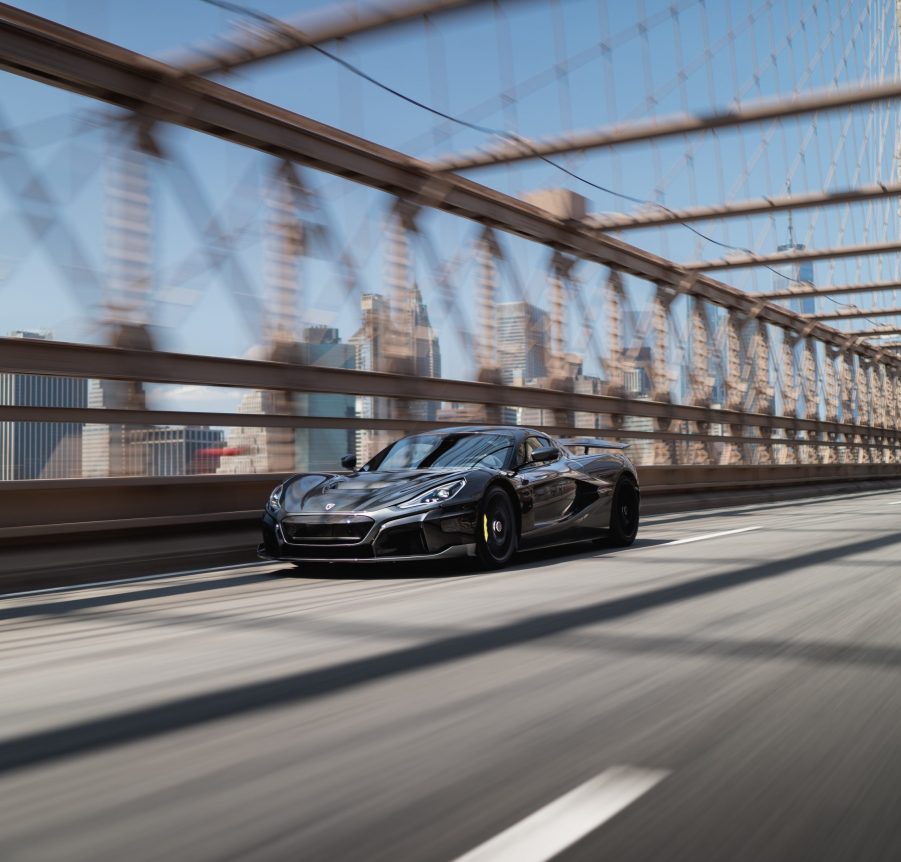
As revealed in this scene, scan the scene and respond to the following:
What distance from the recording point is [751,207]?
66.7 ft

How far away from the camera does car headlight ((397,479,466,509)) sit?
740 centimetres

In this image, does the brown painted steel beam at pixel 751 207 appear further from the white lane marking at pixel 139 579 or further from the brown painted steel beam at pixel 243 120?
the white lane marking at pixel 139 579

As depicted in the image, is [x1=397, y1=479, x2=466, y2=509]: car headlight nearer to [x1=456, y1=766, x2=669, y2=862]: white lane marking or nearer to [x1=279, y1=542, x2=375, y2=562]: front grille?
[x1=279, y1=542, x2=375, y2=562]: front grille

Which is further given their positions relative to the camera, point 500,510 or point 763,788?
point 500,510

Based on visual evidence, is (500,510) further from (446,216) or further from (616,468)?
(446,216)

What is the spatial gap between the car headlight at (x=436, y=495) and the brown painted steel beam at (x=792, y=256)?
62.2 ft

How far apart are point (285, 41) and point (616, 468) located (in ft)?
18.6

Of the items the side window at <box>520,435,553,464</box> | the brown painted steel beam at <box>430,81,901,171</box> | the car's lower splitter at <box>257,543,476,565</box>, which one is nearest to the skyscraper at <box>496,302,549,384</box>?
the brown painted steel beam at <box>430,81,901,171</box>

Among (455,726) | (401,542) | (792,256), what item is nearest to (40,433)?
(401,542)

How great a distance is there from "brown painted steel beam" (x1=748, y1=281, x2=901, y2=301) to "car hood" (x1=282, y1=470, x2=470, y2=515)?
76.0ft

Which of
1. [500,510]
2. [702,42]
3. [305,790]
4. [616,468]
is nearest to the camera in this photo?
[305,790]

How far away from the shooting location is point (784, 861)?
2.09 m

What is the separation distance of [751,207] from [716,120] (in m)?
5.43

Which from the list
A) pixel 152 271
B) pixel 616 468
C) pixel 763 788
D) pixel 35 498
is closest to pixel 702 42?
pixel 616 468
